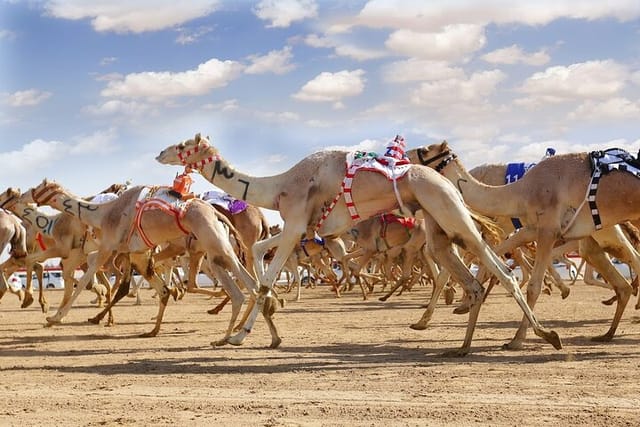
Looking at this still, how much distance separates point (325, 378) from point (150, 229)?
5.80 m

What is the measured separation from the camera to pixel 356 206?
11062mm

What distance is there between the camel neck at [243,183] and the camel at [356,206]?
0.01 meters

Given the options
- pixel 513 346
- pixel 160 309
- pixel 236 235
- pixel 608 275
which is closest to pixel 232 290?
pixel 236 235

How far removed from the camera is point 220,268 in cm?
1333

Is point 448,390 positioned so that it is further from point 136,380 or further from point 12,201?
point 12,201

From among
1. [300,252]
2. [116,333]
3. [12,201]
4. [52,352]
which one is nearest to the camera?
Answer: [52,352]

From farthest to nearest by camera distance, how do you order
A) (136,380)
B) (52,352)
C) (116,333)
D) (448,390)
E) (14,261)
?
(14,261)
(116,333)
(52,352)
(136,380)
(448,390)

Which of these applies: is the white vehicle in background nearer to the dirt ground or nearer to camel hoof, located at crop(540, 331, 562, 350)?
the dirt ground

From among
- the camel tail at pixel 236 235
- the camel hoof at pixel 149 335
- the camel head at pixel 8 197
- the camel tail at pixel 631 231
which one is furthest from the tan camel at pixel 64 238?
the camel tail at pixel 631 231

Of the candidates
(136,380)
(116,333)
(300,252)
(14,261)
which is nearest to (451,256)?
(136,380)

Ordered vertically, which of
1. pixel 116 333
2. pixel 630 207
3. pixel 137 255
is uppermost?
pixel 630 207

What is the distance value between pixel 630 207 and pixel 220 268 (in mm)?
5523

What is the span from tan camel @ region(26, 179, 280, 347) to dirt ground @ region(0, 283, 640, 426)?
935mm

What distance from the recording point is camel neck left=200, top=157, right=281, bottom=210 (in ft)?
39.1
